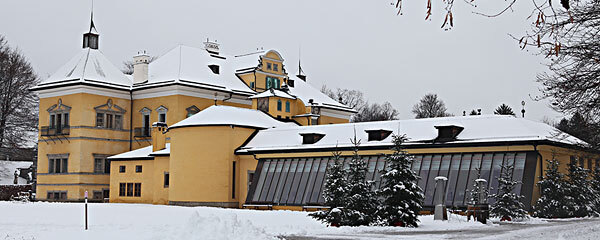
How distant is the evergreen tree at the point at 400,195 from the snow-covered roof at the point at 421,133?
9956mm

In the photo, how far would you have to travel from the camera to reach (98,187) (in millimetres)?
52406

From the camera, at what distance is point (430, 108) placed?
308ft

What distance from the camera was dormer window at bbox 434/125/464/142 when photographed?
35.1 m

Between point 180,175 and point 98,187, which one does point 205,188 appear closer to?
point 180,175

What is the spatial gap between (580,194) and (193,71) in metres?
32.3

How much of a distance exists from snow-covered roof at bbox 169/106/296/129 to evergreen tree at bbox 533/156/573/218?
18038mm

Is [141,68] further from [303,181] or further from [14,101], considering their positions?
[303,181]

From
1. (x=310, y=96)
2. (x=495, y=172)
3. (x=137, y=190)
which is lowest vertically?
(x=137, y=190)

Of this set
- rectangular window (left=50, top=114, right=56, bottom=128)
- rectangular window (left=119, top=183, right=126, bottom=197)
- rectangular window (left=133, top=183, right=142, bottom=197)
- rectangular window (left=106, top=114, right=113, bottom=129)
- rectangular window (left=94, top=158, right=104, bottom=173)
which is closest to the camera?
rectangular window (left=133, top=183, right=142, bottom=197)

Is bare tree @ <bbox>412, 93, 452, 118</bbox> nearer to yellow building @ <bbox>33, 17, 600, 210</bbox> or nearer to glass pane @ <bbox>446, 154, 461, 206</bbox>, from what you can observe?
yellow building @ <bbox>33, 17, 600, 210</bbox>

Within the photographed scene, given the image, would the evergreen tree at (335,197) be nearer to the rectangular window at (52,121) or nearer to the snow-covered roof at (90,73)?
the snow-covered roof at (90,73)

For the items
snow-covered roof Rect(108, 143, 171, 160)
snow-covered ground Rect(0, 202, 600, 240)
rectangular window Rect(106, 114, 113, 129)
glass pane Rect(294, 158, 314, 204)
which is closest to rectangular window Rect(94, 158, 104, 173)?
rectangular window Rect(106, 114, 113, 129)

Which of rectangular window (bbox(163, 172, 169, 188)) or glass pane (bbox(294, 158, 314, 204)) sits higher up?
glass pane (bbox(294, 158, 314, 204))

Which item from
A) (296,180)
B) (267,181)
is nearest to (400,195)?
(296,180)
